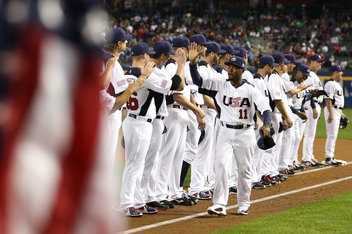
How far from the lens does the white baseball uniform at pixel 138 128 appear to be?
7.82 metres

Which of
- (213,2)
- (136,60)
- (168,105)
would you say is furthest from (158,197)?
(213,2)

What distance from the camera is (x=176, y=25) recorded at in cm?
4522

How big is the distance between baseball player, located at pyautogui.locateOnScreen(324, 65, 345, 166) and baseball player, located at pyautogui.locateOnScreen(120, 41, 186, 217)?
772 cm

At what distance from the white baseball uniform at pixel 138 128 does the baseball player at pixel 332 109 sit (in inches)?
306

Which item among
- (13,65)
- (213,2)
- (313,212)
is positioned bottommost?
(313,212)

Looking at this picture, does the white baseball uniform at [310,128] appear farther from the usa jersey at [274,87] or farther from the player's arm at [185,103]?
the player's arm at [185,103]

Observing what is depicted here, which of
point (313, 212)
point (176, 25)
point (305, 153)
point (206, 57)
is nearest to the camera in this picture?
point (313, 212)

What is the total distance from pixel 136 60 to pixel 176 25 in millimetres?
37618

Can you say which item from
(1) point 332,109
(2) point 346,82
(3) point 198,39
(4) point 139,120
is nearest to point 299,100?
(1) point 332,109

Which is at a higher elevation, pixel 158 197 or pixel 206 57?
pixel 206 57

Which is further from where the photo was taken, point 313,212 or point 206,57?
point 206,57

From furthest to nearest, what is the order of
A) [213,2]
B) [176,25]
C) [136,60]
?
[213,2]
[176,25]
[136,60]

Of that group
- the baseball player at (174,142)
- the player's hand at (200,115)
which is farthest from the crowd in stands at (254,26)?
the player's hand at (200,115)

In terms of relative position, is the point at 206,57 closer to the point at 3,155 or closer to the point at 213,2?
the point at 3,155
